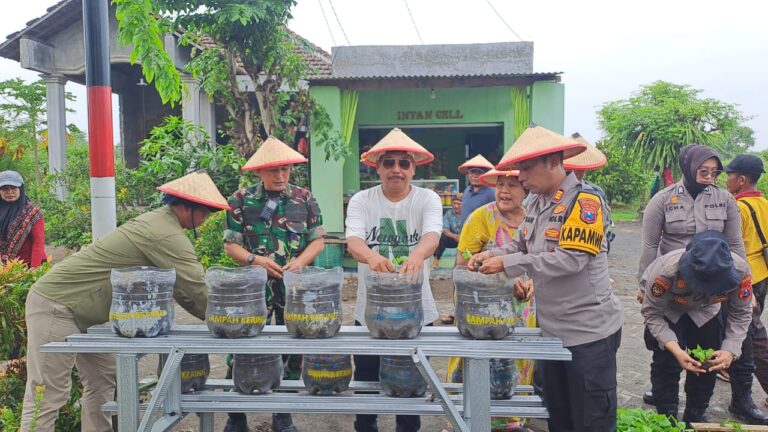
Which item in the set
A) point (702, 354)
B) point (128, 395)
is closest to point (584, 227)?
point (702, 354)

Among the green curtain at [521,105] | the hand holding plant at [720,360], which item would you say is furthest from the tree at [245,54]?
the hand holding plant at [720,360]

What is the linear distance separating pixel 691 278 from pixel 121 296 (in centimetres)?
290

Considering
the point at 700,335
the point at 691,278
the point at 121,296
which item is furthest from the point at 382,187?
the point at 700,335

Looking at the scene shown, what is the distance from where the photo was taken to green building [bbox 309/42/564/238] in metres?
9.20

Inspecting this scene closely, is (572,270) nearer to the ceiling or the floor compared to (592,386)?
nearer to the ceiling

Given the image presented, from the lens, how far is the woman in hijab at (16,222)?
15.1ft

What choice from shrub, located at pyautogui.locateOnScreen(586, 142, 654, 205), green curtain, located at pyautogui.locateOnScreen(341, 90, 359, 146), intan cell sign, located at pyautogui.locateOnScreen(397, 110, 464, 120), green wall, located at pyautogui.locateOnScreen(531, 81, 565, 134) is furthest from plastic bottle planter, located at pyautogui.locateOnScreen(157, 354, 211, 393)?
shrub, located at pyautogui.locateOnScreen(586, 142, 654, 205)

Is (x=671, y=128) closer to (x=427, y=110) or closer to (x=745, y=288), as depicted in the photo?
(x=427, y=110)

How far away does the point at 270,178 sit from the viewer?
369 cm

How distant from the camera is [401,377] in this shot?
2.67m

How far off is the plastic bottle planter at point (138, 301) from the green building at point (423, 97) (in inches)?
255

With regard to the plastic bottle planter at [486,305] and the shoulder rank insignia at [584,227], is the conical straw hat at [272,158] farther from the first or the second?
the shoulder rank insignia at [584,227]

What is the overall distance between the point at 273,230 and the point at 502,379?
177 cm

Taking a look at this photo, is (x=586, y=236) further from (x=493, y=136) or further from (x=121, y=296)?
(x=493, y=136)
